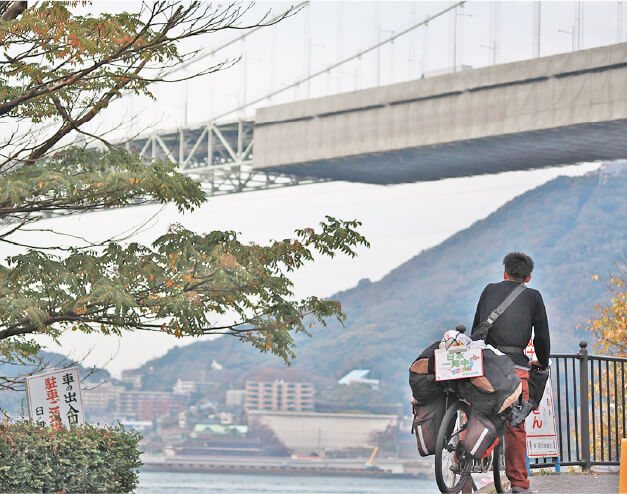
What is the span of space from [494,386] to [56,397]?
5146 millimetres

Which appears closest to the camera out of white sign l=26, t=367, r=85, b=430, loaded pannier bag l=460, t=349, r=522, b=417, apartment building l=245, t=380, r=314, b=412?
loaded pannier bag l=460, t=349, r=522, b=417

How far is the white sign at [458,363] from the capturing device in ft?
22.5

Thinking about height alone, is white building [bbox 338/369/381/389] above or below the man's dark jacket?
below

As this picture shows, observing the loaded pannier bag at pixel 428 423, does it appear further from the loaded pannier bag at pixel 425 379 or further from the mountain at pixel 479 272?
the mountain at pixel 479 272

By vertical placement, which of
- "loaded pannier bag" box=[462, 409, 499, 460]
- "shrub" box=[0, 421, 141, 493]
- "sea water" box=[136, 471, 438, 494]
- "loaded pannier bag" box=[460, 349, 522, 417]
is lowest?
"sea water" box=[136, 471, 438, 494]

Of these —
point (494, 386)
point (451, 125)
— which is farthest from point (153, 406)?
point (494, 386)

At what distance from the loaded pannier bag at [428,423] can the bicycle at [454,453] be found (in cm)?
8

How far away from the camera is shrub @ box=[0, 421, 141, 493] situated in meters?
7.98

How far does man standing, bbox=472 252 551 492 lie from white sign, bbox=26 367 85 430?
4.63 m

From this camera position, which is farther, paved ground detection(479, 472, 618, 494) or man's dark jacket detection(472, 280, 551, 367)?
paved ground detection(479, 472, 618, 494)

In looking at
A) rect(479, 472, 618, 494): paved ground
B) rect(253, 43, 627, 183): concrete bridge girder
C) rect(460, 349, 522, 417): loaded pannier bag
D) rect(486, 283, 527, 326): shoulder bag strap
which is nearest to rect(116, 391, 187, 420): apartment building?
rect(253, 43, 627, 183): concrete bridge girder

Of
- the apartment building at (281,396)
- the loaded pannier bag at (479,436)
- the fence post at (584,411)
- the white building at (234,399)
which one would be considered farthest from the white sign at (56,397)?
the white building at (234,399)

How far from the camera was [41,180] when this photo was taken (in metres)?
8.69

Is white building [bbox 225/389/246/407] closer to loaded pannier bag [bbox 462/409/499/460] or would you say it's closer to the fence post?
the fence post
